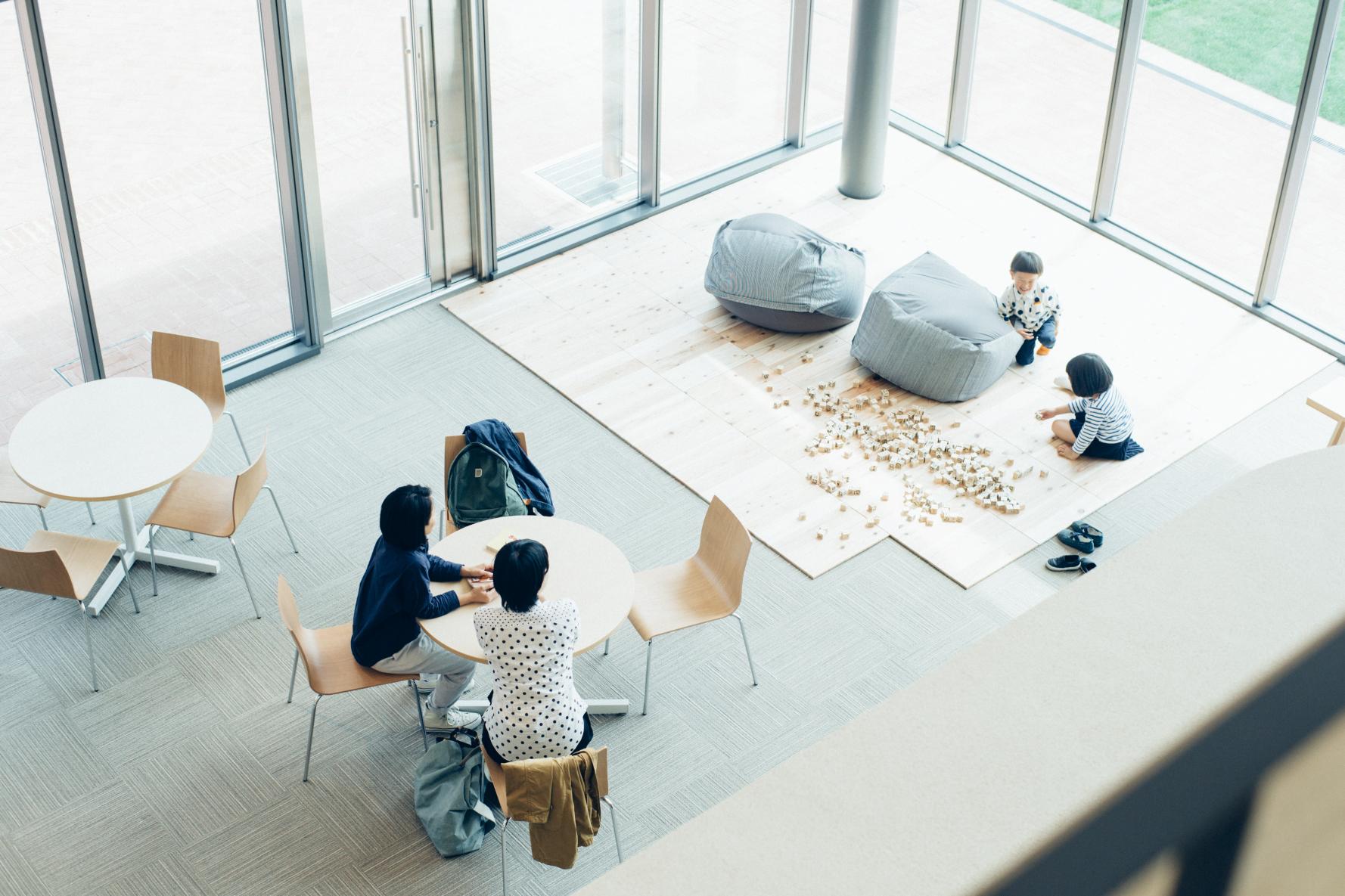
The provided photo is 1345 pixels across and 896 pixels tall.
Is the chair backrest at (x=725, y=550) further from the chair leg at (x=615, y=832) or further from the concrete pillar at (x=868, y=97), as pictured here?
the concrete pillar at (x=868, y=97)

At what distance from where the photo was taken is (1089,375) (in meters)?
6.93

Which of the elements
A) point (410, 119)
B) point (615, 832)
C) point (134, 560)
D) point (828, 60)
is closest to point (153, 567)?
point (134, 560)

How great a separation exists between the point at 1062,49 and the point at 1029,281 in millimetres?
2259

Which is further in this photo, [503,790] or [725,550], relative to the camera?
[725,550]

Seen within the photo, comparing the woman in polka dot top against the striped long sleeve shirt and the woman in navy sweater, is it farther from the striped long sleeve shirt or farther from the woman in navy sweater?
the striped long sleeve shirt

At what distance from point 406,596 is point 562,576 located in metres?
0.62

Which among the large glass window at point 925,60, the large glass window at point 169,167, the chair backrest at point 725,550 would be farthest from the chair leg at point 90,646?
the large glass window at point 925,60

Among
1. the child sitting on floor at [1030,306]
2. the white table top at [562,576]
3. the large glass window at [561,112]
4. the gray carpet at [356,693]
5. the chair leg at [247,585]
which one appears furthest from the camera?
the large glass window at [561,112]

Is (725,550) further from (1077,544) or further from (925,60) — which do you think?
(925,60)

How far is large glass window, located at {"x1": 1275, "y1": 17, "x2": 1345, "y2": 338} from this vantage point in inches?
305

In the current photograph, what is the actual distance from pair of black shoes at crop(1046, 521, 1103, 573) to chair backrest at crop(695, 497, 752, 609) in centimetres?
175

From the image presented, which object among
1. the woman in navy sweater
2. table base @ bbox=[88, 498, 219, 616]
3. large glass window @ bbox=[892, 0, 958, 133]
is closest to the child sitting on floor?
large glass window @ bbox=[892, 0, 958, 133]

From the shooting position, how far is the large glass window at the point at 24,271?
6.36m

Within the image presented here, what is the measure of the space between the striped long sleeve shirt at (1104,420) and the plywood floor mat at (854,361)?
167 millimetres
